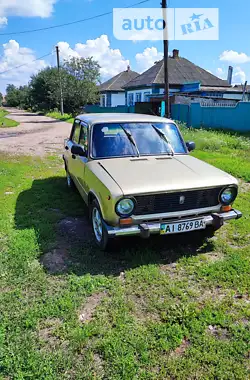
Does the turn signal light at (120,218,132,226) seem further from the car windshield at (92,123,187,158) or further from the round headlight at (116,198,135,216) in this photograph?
the car windshield at (92,123,187,158)

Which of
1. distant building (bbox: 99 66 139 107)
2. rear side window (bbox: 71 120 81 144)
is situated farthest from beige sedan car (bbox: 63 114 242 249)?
distant building (bbox: 99 66 139 107)

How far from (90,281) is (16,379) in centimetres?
129

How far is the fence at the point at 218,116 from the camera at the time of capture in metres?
16.8

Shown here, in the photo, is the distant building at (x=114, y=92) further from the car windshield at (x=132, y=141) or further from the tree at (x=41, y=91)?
the car windshield at (x=132, y=141)

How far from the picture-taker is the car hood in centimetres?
357

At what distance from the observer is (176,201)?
12.1 feet

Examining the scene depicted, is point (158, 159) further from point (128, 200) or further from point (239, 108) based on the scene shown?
point (239, 108)

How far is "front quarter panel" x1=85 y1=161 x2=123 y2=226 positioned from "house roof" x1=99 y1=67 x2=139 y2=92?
36.2m

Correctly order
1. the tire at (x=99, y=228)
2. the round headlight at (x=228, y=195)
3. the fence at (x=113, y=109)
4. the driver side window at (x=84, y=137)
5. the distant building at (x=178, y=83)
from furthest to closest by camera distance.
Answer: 1. the fence at (x=113, y=109)
2. the distant building at (x=178, y=83)
3. the driver side window at (x=84, y=137)
4. the round headlight at (x=228, y=195)
5. the tire at (x=99, y=228)

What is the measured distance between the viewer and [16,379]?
2.18 metres

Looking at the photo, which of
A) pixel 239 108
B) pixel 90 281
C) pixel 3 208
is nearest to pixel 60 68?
pixel 239 108

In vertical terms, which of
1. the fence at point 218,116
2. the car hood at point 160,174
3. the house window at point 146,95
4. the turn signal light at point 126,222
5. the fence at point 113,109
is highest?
the house window at point 146,95

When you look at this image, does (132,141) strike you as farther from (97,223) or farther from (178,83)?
(178,83)

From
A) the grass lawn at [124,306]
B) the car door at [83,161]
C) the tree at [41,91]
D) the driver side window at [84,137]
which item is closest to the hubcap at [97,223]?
the grass lawn at [124,306]
